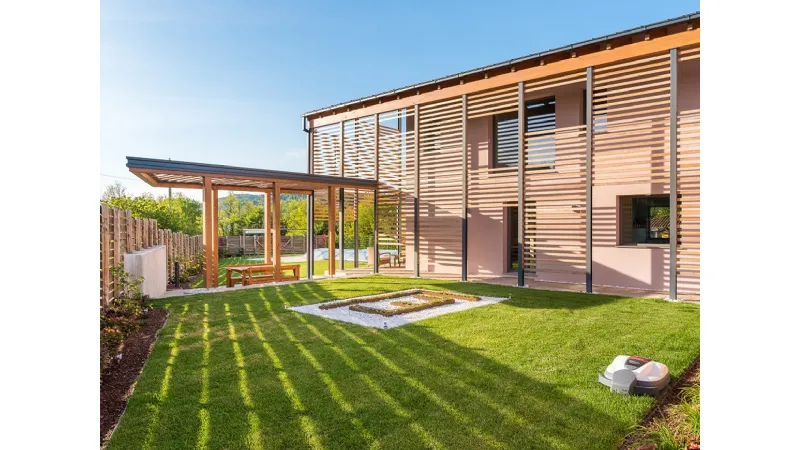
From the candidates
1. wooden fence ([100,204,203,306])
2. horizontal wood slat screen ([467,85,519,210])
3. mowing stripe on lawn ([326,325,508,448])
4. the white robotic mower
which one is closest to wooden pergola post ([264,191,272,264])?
wooden fence ([100,204,203,306])

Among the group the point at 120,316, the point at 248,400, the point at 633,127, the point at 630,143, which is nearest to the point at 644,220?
the point at 630,143

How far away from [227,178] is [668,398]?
34.3 feet

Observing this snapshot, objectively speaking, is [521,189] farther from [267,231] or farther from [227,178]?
[267,231]

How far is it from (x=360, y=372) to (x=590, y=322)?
421 cm

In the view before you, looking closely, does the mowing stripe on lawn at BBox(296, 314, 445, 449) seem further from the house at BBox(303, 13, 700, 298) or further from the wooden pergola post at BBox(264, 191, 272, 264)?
the wooden pergola post at BBox(264, 191, 272, 264)

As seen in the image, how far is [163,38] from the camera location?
36.7 ft

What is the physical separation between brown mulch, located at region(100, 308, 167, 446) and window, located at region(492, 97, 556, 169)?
965 centimetres

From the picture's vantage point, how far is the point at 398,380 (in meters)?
4.34

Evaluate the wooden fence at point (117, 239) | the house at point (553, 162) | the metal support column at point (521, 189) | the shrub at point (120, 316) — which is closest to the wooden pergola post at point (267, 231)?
the wooden fence at point (117, 239)

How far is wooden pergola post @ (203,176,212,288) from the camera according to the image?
10.7 metres
